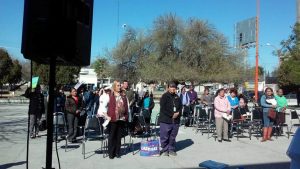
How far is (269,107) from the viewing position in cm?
1227

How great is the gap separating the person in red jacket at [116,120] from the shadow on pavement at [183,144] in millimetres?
2221

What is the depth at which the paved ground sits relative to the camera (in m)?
8.12

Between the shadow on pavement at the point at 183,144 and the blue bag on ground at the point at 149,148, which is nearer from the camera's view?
the blue bag on ground at the point at 149,148

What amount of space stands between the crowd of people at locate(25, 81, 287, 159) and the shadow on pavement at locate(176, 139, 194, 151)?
75cm

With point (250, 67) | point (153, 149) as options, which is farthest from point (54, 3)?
point (250, 67)

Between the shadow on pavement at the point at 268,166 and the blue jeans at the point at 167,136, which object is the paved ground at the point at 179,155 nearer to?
the shadow on pavement at the point at 268,166

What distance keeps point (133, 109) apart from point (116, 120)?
4.71 metres

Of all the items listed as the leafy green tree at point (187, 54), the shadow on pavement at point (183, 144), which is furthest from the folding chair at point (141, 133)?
the leafy green tree at point (187, 54)

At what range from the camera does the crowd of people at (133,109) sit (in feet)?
29.0

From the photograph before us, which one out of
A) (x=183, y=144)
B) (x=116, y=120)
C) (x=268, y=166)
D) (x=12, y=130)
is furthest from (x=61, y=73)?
(x=268, y=166)

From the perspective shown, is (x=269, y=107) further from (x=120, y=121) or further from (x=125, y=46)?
(x=125, y=46)

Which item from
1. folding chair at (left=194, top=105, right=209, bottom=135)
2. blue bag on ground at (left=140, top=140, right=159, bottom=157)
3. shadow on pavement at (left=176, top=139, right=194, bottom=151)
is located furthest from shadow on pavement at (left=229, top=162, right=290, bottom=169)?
folding chair at (left=194, top=105, right=209, bottom=135)

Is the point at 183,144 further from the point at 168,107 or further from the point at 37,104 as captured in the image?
the point at 37,104

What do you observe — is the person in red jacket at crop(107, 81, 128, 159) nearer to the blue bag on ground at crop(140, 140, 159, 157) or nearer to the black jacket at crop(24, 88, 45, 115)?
the blue bag on ground at crop(140, 140, 159, 157)
